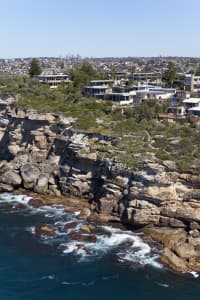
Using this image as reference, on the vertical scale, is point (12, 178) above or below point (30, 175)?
below

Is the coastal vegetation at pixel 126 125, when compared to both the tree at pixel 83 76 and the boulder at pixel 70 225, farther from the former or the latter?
the boulder at pixel 70 225

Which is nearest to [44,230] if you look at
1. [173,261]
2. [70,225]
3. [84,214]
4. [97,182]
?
[70,225]

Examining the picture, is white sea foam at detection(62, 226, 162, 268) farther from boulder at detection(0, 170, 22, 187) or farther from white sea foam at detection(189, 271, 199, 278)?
boulder at detection(0, 170, 22, 187)

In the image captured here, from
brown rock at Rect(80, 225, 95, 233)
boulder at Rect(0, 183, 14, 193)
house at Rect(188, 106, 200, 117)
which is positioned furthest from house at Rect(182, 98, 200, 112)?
boulder at Rect(0, 183, 14, 193)

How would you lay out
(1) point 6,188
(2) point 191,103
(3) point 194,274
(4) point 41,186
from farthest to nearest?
(2) point 191,103, (1) point 6,188, (4) point 41,186, (3) point 194,274

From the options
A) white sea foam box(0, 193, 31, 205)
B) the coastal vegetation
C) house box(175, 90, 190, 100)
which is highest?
house box(175, 90, 190, 100)

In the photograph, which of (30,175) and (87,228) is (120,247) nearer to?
(87,228)

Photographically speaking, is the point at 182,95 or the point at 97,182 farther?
the point at 182,95
